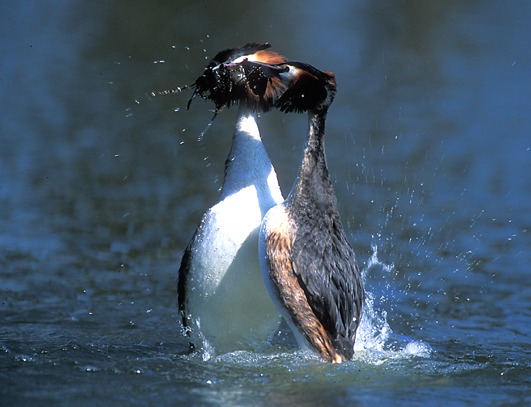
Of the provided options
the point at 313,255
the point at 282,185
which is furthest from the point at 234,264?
the point at 282,185

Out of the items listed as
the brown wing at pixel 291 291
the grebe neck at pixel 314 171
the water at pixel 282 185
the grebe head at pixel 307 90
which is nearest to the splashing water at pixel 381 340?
the water at pixel 282 185

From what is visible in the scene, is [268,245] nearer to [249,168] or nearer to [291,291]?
[291,291]

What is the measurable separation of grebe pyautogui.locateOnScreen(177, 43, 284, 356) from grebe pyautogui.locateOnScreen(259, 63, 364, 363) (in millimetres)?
238

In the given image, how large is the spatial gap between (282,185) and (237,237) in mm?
4257

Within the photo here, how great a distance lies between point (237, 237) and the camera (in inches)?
261

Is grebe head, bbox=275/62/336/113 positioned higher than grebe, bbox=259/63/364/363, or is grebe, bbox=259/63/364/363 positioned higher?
grebe head, bbox=275/62/336/113

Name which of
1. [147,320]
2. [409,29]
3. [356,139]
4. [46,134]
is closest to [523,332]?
[147,320]

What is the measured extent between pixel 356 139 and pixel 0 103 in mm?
4397

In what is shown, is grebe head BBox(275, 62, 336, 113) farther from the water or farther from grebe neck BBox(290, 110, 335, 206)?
the water

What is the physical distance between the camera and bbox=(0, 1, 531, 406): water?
647cm

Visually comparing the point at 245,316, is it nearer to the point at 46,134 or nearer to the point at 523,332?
the point at 523,332

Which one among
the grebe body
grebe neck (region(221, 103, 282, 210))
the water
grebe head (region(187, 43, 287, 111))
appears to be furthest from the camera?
grebe head (region(187, 43, 287, 111))

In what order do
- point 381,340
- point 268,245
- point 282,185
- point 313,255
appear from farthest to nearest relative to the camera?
point 282,185, point 381,340, point 313,255, point 268,245

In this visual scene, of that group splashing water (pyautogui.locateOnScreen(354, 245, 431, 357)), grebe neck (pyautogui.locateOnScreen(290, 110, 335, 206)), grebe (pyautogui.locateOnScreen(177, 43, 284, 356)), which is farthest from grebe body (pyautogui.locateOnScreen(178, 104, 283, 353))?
splashing water (pyautogui.locateOnScreen(354, 245, 431, 357))
